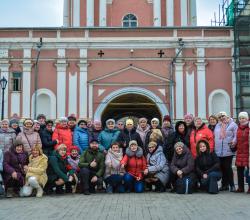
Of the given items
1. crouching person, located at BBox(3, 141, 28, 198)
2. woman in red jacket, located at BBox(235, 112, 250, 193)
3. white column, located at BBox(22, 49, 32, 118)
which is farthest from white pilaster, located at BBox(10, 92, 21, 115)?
woman in red jacket, located at BBox(235, 112, 250, 193)

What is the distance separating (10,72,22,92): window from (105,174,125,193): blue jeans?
538 inches

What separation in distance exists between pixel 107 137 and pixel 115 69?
12340 mm

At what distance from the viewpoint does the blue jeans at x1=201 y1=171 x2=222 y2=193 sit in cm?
949

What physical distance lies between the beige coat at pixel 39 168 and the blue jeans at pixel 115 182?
130cm

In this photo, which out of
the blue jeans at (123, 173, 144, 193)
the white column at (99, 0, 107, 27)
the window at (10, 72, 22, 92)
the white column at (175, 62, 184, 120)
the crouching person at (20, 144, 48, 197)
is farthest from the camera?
the white column at (99, 0, 107, 27)

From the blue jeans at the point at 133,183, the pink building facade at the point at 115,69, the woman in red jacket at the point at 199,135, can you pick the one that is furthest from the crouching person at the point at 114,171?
the pink building facade at the point at 115,69

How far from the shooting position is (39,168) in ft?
31.4

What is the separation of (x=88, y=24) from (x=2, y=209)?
61.9 feet

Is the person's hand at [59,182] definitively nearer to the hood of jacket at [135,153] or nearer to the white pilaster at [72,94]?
the hood of jacket at [135,153]

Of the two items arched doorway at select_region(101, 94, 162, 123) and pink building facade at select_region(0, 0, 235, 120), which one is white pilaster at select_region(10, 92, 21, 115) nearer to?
pink building facade at select_region(0, 0, 235, 120)

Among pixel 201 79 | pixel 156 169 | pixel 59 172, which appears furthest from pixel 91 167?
pixel 201 79

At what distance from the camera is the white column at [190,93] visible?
73.2 feet

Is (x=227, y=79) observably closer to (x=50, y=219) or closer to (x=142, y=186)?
(x=142, y=186)

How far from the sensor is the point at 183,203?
26.5 ft
